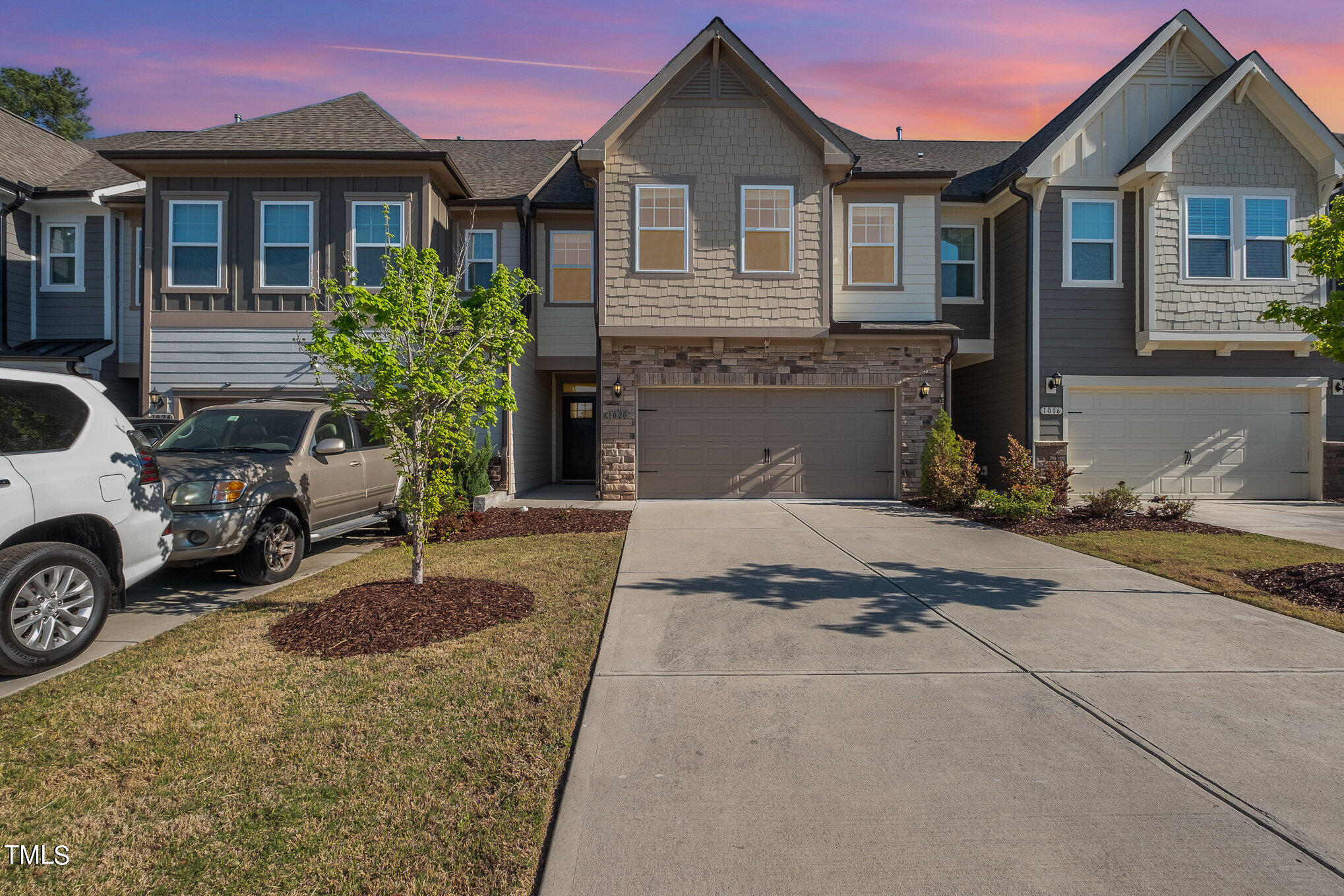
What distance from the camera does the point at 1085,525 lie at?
34.5 feet

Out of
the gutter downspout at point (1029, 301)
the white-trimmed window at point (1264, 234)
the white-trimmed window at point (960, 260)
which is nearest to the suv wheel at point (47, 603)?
the gutter downspout at point (1029, 301)

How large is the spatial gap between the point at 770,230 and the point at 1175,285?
25.8ft

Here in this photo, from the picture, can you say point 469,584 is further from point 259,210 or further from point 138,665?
point 259,210

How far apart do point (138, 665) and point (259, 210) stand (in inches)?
434

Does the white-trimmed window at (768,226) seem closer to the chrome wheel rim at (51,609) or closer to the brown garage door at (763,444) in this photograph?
the brown garage door at (763,444)

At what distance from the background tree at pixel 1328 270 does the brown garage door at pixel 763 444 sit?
23.8ft

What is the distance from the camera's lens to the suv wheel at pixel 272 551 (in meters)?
6.58

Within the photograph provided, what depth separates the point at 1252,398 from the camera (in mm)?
14117

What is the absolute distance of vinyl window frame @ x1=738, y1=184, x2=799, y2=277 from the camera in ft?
42.5

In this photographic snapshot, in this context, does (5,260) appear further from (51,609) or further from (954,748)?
(954,748)

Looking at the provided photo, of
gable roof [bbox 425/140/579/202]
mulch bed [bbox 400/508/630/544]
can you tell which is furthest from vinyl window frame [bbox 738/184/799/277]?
mulch bed [bbox 400/508/630/544]

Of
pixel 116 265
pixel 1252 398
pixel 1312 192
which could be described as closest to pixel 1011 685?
pixel 1252 398

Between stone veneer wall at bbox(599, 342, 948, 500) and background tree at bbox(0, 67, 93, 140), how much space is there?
37.5 metres

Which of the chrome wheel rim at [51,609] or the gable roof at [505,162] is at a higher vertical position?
the gable roof at [505,162]
